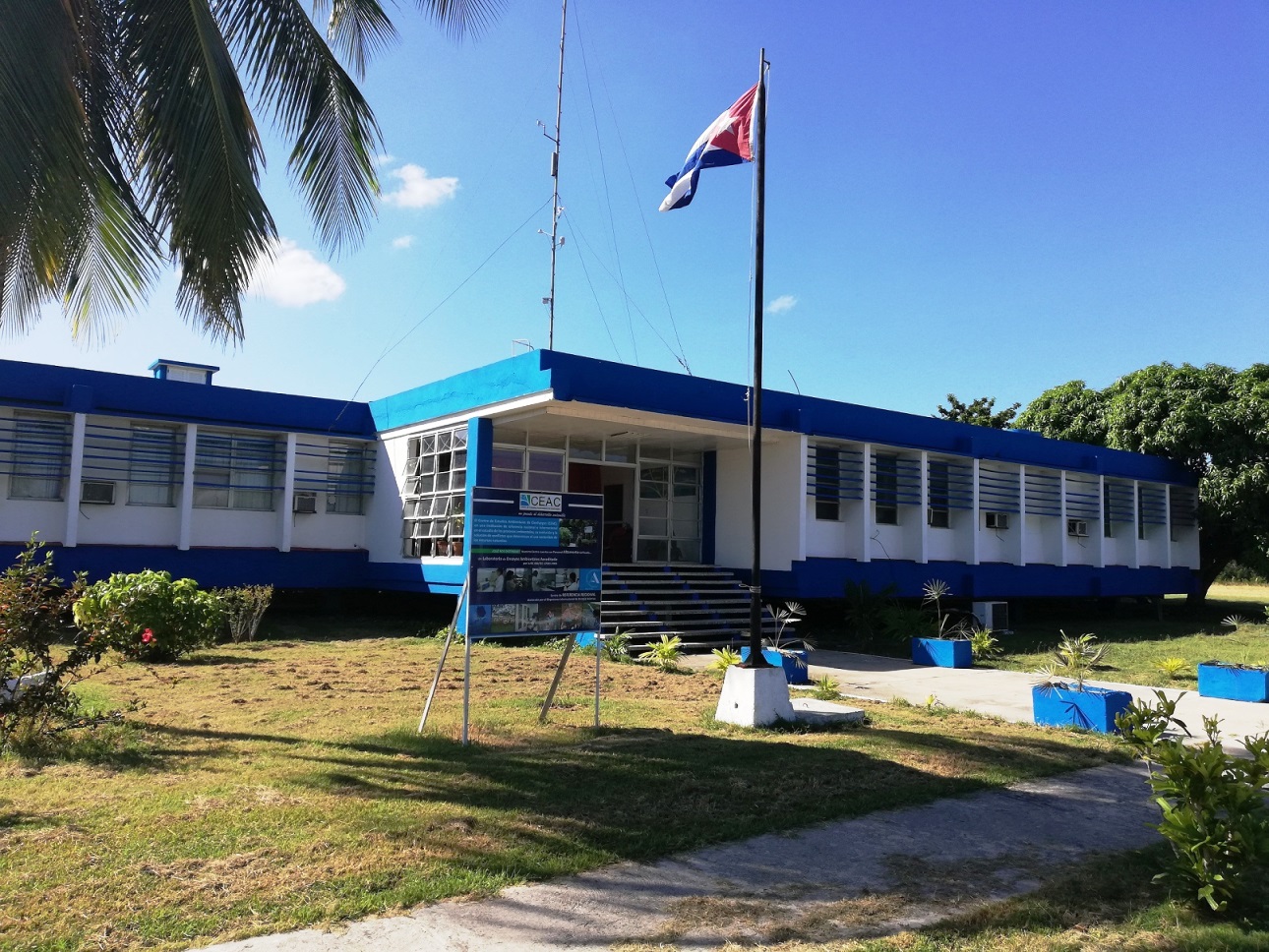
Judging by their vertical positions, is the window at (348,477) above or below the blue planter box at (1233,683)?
above

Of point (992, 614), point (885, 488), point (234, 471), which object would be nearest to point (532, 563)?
point (234, 471)

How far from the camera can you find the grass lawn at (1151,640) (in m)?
13.7

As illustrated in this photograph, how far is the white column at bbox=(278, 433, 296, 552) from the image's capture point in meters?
18.1

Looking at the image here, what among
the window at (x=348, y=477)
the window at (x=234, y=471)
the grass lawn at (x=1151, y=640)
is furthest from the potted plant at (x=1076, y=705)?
the window at (x=234, y=471)

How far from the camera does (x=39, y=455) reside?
15.9m

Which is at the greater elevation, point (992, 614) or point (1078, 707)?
point (992, 614)

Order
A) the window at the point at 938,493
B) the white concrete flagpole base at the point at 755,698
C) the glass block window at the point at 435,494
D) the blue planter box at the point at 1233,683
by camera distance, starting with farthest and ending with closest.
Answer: the window at the point at 938,493
the glass block window at the point at 435,494
the blue planter box at the point at 1233,683
the white concrete flagpole base at the point at 755,698

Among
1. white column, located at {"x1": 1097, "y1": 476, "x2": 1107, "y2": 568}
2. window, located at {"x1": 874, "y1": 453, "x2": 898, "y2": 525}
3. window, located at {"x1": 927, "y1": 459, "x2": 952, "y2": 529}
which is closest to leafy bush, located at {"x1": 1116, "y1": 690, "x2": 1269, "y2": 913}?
window, located at {"x1": 874, "y1": 453, "x2": 898, "y2": 525}

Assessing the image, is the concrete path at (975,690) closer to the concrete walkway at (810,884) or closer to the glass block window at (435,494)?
the concrete walkway at (810,884)

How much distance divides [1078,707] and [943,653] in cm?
535

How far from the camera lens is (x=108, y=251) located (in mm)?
8469

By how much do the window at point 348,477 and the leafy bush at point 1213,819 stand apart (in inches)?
671

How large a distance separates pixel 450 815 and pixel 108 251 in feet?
21.1

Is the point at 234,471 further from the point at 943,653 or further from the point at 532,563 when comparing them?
the point at 943,653
